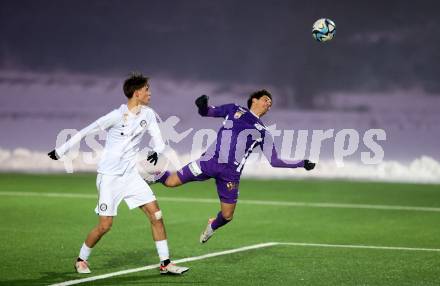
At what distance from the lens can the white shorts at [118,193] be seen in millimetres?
9641

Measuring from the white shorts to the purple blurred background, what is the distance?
48.1 ft

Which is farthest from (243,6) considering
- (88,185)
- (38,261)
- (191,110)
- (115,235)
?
(38,261)

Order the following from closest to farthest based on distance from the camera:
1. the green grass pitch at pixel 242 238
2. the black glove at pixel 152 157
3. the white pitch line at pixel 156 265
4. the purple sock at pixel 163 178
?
the white pitch line at pixel 156 265, the black glove at pixel 152 157, the green grass pitch at pixel 242 238, the purple sock at pixel 163 178

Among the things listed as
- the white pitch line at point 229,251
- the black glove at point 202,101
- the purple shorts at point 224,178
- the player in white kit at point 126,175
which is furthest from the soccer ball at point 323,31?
the player in white kit at point 126,175

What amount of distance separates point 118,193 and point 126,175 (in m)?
0.22

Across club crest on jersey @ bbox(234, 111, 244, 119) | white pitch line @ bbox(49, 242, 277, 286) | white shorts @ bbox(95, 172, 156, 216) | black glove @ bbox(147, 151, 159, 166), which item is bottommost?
white pitch line @ bbox(49, 242, 277, 286)

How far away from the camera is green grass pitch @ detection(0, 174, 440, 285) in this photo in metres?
9.84

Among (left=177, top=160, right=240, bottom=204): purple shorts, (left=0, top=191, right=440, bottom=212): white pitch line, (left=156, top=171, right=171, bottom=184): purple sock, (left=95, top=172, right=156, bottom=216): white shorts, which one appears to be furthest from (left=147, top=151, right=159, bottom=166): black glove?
(left=0, top=191, right=440, bottom=212): white pitch line

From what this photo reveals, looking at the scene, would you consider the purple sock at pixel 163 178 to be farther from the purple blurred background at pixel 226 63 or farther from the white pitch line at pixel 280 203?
the purple blurred background at pixel 226 63

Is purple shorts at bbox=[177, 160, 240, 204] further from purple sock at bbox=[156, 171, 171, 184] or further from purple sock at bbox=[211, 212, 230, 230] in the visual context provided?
purple sock at bbox=[156, 171, 171, 184]

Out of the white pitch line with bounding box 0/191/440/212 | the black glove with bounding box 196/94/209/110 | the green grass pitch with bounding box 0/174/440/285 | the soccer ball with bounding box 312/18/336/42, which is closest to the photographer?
the green grass pitch with bounding box 0/174/440/285

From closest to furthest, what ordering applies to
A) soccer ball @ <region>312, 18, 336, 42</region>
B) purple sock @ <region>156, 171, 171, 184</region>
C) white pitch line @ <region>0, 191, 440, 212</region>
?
1. purple sock @ <region>156, 171, 171, 184</region>
2. soccer ball @ <region>312, 18, 336, 42</region>
3. white pitch line @ <region>0, 191, 440, 212</region>

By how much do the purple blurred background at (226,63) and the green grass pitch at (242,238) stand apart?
339 centimetres

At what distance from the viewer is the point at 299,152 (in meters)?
24.1
